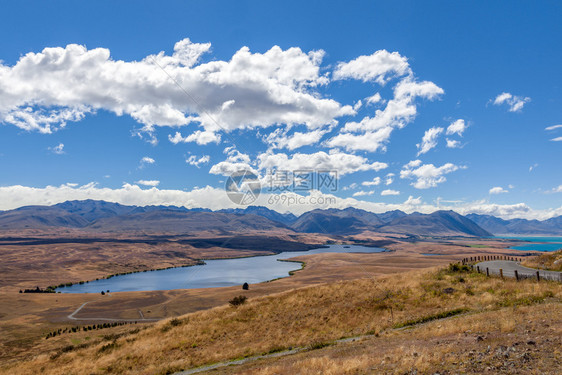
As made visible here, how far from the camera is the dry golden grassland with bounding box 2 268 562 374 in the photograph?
2583 centimetres

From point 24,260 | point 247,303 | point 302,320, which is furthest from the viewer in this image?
point 24,260

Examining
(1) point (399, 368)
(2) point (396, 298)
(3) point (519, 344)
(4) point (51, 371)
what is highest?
(3) point (519, 344)

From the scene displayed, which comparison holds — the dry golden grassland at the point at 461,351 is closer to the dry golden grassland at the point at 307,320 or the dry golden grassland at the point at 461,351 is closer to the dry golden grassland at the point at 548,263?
the dry golden grassland at the point at 307,320

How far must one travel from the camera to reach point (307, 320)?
108 feet

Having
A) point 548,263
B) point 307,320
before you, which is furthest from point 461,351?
point 548,263

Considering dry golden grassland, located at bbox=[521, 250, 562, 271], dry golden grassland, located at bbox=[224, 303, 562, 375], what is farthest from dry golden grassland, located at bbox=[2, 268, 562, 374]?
dry golden grassland, located at bbox=[521, 250, 562, 271]

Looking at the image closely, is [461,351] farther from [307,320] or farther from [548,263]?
[548,263]

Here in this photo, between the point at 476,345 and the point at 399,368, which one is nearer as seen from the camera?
the point at 399,368

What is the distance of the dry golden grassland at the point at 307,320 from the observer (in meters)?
25.8

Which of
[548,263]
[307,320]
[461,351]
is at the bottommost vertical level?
[307,320]

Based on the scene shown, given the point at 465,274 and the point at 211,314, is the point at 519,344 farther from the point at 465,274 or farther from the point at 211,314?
the point at 211,314

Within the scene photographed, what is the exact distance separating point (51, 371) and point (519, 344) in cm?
3557

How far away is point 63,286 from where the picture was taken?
126 m

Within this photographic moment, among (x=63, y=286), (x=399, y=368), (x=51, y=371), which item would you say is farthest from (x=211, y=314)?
(x=63, y=286)
